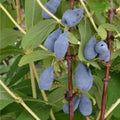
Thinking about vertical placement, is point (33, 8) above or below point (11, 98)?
above

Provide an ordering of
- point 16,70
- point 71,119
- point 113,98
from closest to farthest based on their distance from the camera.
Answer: point 71,119
point 113,98
point 16,70

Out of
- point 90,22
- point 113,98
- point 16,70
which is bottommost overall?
point 113,98

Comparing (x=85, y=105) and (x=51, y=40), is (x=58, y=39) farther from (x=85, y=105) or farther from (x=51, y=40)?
(x=85, y=105)

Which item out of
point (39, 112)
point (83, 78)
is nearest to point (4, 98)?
point (39, 112)

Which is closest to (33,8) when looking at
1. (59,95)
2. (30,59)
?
(30,59)

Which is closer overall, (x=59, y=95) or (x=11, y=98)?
(x=11, y=98)

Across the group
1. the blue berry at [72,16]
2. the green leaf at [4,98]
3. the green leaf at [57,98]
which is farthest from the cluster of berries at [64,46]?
the green leaf at [57,98]

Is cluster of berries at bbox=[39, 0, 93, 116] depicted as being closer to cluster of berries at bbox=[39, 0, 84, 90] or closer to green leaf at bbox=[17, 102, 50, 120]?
cluster of berries at bbox=[39, 0, 84, 90]

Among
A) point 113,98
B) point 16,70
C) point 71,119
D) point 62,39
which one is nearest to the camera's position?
point 62,39

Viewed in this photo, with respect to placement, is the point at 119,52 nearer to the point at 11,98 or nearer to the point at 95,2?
the point at 95,2
